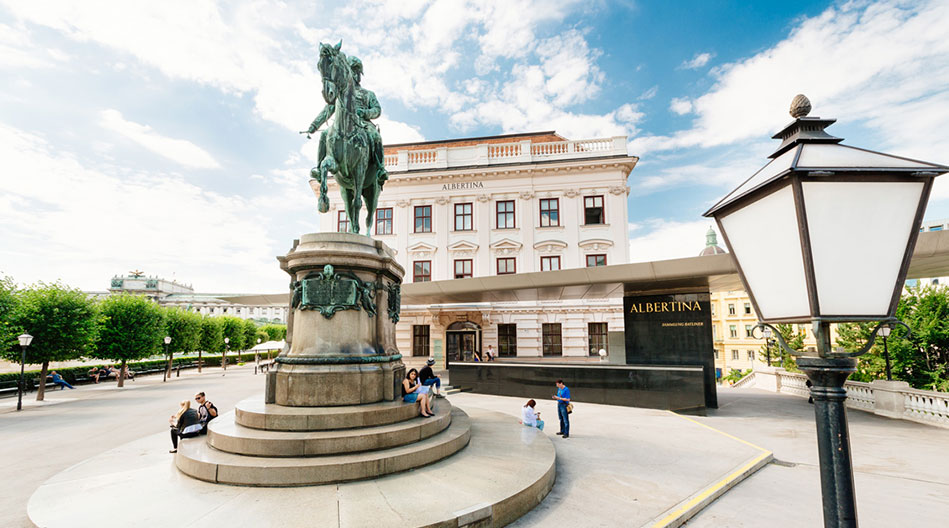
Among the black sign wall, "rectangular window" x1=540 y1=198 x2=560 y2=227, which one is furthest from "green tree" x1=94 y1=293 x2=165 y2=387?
the black sign wall

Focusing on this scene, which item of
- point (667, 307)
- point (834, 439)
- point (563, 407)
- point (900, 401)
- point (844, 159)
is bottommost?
point (900, 401)

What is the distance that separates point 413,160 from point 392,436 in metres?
26.4

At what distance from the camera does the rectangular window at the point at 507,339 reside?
27703mm

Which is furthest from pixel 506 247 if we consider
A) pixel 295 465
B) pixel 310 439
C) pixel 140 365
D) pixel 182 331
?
pixel 140 365

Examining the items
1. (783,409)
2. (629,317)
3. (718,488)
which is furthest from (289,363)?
(783,409)

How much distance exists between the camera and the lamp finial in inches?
98.8

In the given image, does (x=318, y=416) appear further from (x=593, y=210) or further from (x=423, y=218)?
(x=593, y=210)

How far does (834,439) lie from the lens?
2.28m

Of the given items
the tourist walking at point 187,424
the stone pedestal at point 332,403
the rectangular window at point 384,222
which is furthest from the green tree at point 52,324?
the stone pedestal at point 332,403

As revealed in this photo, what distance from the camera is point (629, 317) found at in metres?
17.7

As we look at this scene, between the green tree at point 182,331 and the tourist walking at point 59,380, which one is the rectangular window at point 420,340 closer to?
the green tree at point 182,331

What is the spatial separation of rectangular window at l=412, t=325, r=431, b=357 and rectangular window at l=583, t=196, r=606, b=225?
13.0 m

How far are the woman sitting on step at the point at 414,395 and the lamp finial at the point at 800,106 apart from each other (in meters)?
6.93

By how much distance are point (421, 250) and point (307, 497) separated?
24.4m
